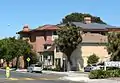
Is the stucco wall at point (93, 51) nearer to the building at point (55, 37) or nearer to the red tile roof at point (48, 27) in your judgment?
the building at point (55, 37)

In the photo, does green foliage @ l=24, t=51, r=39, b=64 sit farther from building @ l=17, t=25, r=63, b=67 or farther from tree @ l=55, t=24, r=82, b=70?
tree @ l=55, t=24, r=82, b=70

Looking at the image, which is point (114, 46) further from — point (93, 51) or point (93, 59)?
point (93, 51)

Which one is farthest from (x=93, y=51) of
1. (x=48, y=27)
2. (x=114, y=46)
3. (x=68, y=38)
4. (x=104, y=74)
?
(x=104, y=74)

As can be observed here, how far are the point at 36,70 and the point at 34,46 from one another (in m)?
29.3

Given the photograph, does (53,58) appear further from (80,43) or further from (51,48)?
(80,43)

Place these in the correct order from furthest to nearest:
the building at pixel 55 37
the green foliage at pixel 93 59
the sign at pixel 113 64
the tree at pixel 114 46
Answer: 1. the building at pixel 55 37
2. the green foliage at pixel 93 59
3. the tree at pixel 114 46
4. the sign at pixel 113 64

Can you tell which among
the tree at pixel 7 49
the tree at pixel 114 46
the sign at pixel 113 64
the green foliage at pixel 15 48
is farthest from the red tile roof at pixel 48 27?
the sign at pixel 113 64

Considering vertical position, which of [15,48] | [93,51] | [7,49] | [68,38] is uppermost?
[68,38]

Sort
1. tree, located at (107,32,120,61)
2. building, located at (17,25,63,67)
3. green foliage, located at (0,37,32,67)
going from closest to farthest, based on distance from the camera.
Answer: tree, located at (107,32,120,61) < building, located at (17,25,63,67) < green foliage, located at (0,37,32,67)

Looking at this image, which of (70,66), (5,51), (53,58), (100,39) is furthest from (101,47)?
(5,51)

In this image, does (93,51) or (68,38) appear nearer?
(68,38)

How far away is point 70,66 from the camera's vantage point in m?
72.8

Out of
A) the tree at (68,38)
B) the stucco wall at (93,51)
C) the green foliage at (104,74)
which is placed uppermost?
the tree at (68,38)

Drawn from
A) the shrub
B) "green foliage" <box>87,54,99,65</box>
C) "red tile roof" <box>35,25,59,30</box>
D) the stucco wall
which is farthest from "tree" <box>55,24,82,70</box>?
the shrub
